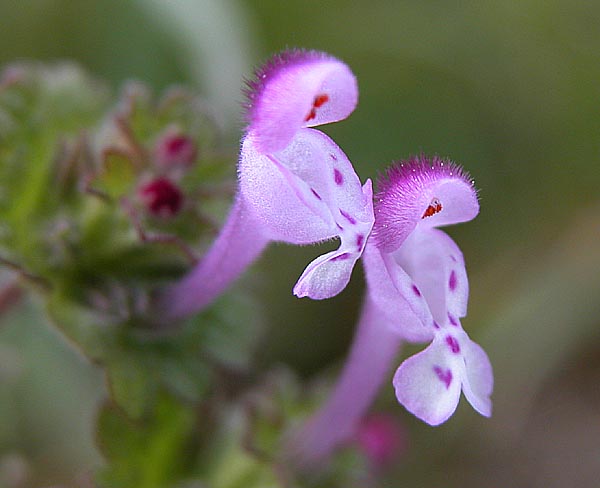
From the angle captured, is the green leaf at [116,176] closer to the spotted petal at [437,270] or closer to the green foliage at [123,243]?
the green foliage at [123,243]

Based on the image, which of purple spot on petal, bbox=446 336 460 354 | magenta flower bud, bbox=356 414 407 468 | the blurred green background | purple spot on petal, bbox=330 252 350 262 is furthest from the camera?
the blurred green background

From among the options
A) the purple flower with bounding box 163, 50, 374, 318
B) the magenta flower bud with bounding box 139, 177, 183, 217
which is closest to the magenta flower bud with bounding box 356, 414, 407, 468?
the magenta flower bud with bounding box 139, 177, 183, 217

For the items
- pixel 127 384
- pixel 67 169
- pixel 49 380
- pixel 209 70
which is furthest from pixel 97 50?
pixel 127 384

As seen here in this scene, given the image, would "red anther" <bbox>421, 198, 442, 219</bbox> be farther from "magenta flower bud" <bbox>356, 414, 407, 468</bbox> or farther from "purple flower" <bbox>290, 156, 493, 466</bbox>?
"magenta flower bud" <bbox>356, 414, 407, 468</bbox>

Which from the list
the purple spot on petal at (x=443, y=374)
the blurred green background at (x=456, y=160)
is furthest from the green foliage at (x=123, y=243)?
the blurred green background at (x=456, y=160)

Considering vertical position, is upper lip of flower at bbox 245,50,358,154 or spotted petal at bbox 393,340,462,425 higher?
upper lip of flower at bbox 245,50,358,154

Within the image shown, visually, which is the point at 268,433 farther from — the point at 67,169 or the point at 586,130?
the point at 586,130

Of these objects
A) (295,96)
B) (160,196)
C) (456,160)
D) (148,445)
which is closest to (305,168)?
(295,96)
